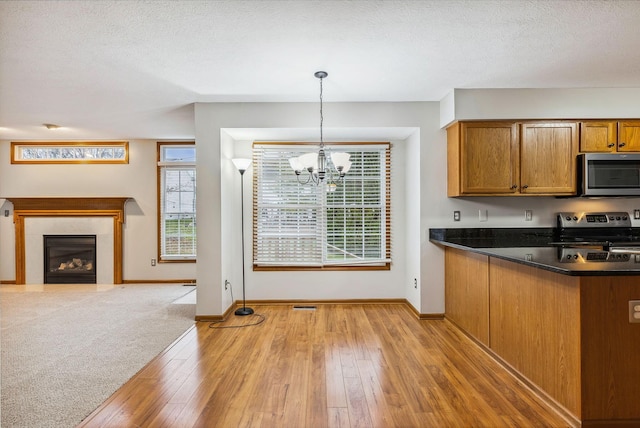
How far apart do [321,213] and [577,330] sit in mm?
3251

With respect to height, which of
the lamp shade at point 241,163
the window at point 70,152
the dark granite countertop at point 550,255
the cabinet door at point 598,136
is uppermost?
the window at point 70,152

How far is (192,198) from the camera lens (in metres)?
6.21

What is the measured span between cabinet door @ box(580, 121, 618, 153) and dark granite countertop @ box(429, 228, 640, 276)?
1.07 m

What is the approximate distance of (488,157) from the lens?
12.4ft

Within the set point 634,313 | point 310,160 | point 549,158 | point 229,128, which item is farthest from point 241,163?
point 634,313

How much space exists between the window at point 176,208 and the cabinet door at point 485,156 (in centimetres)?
452

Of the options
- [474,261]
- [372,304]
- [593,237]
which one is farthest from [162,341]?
[593,237]

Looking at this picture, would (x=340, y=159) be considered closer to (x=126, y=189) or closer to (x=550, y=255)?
(x=550, y=255)

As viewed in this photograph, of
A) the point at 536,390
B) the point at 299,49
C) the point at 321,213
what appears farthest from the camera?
the point at 321,213

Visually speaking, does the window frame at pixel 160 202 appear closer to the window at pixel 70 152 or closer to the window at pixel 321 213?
the window at pixel 70 152

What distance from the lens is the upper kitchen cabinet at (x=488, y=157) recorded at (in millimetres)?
3758

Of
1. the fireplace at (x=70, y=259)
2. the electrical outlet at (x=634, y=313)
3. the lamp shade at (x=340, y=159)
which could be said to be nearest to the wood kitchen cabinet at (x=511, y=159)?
the lamp shade at (x=340, y=159)

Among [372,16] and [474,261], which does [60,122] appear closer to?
[372,16]

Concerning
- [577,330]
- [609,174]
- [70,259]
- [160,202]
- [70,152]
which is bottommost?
[70,259]
